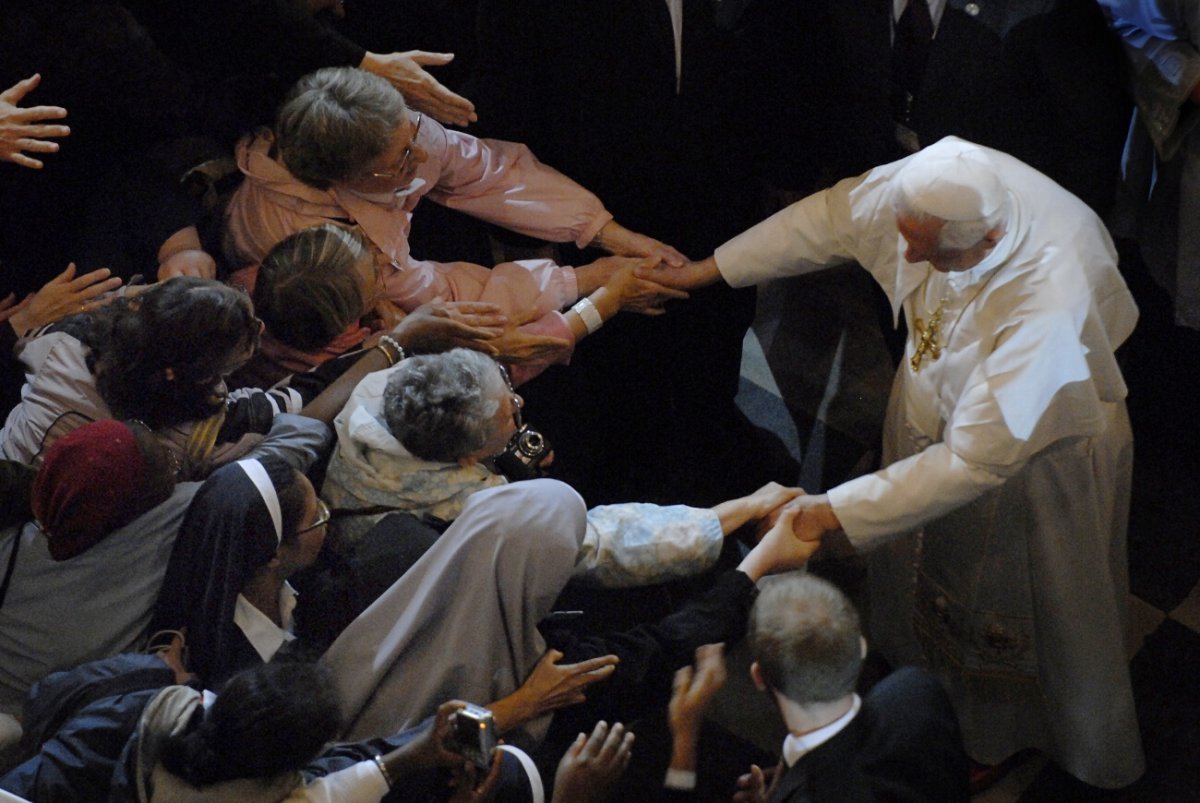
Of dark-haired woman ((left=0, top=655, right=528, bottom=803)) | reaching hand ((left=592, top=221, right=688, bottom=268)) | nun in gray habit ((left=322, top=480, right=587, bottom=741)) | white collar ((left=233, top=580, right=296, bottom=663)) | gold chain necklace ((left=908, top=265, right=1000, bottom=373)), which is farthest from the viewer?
reaching hand ((left=592, top=221, right=688, bottom=268))

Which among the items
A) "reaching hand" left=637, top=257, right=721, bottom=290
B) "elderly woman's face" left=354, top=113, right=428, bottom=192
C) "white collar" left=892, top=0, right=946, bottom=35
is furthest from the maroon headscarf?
"white collar" left=892, top=0, right=946, bottom=35

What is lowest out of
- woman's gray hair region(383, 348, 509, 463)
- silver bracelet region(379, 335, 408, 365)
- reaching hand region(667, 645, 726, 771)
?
reaching hand region(667, 645, 726, 771)

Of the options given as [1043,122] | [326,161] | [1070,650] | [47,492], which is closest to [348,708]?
[47,492]

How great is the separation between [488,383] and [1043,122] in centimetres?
169

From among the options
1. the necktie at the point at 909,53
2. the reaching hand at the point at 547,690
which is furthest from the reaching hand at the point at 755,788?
the necktie at the point at 909,53

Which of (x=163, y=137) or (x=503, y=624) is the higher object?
(x=163, y=137)

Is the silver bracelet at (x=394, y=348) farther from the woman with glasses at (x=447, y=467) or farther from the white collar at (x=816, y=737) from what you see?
the white collar at (x=816, y=737)

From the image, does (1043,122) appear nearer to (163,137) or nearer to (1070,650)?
(1070,650)

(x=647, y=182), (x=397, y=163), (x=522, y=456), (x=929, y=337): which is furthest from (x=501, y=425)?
(x=647, y=182)

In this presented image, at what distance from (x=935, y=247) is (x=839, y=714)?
3.33ft

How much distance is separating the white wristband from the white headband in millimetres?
1238

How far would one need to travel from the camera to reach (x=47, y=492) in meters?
2.58

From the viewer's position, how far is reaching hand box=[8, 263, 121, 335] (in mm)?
3309

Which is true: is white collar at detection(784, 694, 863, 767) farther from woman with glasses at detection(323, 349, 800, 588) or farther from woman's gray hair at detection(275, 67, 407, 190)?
woman's gray hair at detection(275, 67, 407, 190)
